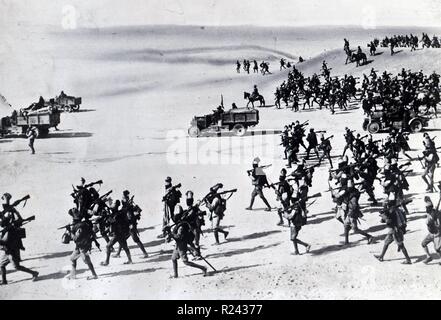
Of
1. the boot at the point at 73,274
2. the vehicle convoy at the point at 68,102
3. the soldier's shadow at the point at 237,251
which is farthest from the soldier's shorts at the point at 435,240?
the vehicle convoy at the point at 68,102

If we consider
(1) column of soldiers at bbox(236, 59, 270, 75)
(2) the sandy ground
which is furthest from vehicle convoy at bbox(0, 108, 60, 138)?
(1) column of soldiers at bbox(236, 59, 270, 75)

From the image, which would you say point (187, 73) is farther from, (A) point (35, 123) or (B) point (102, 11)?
(B) point (102, 11)

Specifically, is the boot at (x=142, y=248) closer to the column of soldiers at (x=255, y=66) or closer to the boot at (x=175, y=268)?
the boot at (x=175, y=268)

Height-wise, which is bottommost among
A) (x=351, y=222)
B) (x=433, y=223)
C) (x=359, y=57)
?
(x=351, y=222)

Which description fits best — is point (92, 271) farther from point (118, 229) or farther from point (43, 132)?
point (43, 132)

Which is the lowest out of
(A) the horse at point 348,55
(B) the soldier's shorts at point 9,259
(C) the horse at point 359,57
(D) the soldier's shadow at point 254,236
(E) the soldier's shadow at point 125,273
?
(E) the soldier's shadow at point 125,273

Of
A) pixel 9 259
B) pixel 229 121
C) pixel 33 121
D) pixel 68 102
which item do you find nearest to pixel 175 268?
pixel 9 259

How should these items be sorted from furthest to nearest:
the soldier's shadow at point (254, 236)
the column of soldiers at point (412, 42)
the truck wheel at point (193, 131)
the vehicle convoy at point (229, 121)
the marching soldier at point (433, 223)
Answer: the column of soldiers at point (412, 42) → the vehicle convoy at point (229, 121) → the truck wheel at point (193, 131) → the soldier's shadow at point (254, 236) → the marching soldier at point (433, 223)
